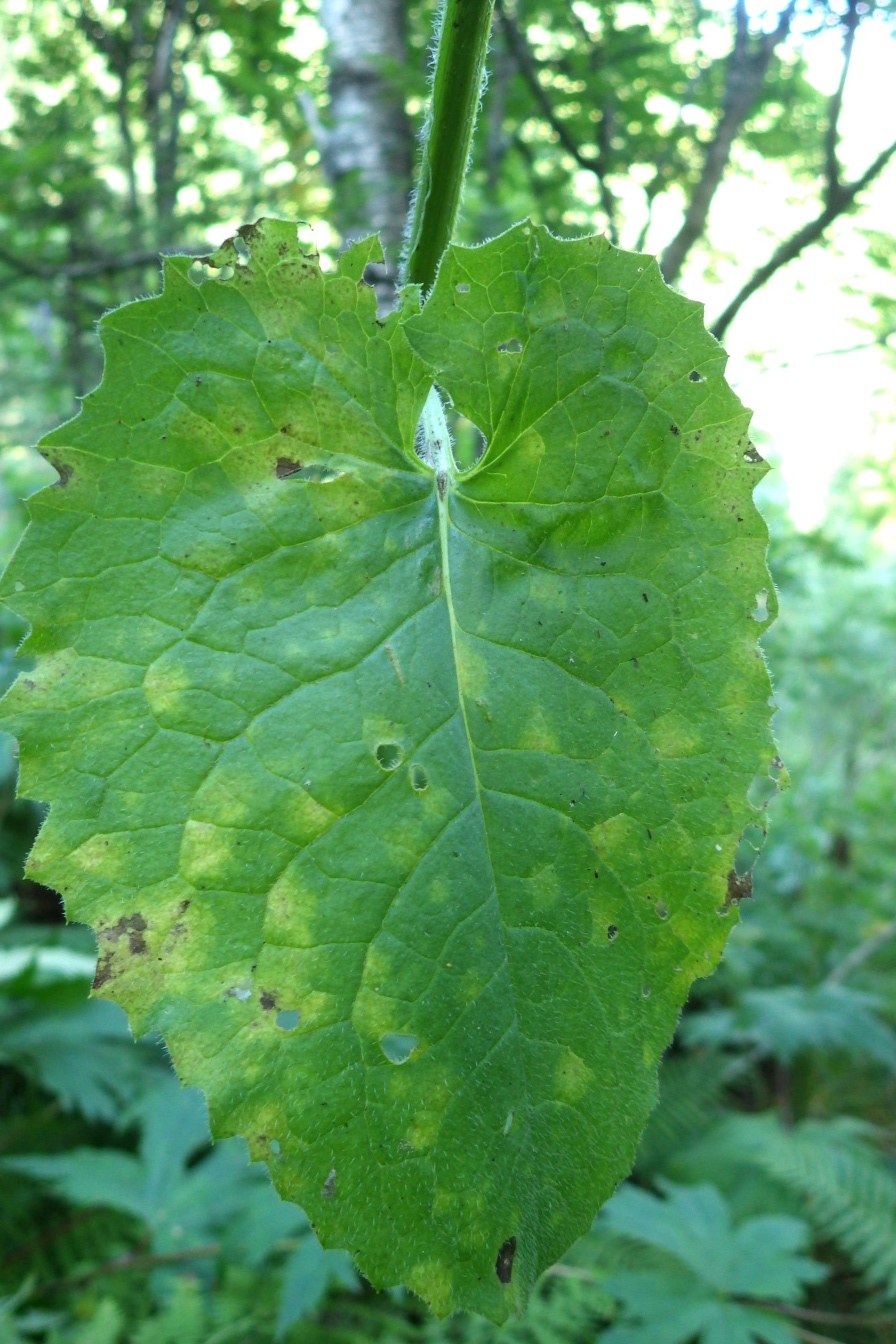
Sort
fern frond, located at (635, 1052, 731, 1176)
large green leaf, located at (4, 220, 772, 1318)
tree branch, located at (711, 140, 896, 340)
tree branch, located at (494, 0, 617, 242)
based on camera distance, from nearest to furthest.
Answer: large green leaf, located at (4, 220, 772, 1318) → tree branch, located at (711, 140, 896, 340) → tree branch, located at (494, 0, 617, 242) → fern frond, located at (635, 1052, 731, 1176)

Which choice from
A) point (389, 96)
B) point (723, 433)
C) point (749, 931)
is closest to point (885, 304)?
point (389, 96)

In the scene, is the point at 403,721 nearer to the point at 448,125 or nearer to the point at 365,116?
the point at 448,125

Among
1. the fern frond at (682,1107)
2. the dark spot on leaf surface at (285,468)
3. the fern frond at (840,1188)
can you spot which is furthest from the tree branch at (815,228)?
the fern frond at (682,1107)

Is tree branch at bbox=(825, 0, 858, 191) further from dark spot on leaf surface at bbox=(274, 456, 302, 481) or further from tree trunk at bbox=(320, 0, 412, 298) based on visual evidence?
dark spot on leaf surface at bbox=(274, 456, 302, 481)

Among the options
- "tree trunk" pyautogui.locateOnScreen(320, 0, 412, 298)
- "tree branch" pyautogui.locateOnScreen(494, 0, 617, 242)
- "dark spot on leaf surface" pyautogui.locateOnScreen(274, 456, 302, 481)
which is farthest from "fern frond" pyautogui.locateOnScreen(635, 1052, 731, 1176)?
"dark spot on leaf surface" pyautogui.locateOnScreen(274, 456, 302, 481)

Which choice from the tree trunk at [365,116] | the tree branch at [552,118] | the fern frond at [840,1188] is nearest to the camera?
the tree branch at [552,118]

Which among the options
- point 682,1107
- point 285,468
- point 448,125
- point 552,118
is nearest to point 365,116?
point 552,118

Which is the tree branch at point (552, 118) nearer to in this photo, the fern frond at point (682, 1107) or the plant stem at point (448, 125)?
the plant stem at point (448, 125)

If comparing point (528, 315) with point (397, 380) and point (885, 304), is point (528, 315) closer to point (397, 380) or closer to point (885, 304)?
point (397, 380)
